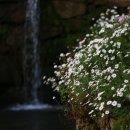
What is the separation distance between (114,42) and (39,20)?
22.5 feet

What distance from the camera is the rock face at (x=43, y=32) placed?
1195 cm

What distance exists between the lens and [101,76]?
5086 mm

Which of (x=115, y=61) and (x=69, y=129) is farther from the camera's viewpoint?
(x=69, y=129)

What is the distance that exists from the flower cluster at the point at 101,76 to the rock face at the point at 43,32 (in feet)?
18.5

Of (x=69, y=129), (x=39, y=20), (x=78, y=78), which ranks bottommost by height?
(x=69, y=129)

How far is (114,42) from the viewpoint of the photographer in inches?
222

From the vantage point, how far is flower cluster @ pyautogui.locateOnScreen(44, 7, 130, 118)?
183 inches

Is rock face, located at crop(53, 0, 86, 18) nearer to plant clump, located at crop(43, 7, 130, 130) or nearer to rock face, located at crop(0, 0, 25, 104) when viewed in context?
rock face, located at crop(0, 0, 25, 104)

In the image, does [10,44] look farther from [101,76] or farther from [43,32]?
[101,76]

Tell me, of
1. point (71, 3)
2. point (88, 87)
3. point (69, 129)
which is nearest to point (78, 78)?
point (88, 87)

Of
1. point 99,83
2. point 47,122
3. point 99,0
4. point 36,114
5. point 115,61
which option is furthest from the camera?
point 99,0

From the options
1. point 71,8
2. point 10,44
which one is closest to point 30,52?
point 10,44

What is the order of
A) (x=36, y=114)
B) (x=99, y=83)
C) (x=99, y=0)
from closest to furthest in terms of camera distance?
1. (x=99, y=83)
2. (x=36, y=114)
3. (x=99, y=0)

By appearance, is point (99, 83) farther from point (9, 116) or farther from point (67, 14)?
point (67, 14)
